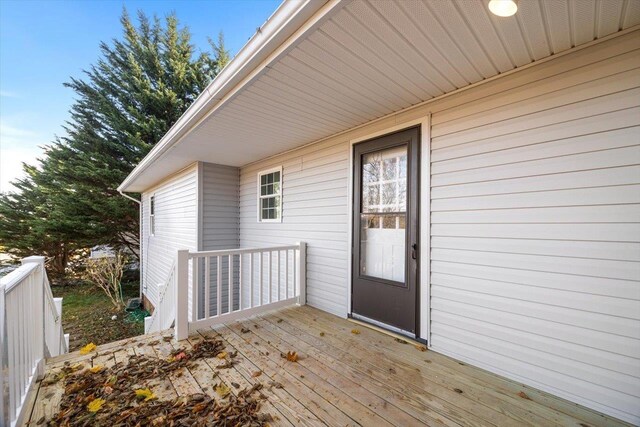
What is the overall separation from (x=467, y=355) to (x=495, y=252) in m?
0.98

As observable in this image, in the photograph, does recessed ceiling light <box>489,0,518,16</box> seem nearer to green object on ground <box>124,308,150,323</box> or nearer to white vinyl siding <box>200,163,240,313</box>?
white vinyl siding <box>200,163,240,313</box>

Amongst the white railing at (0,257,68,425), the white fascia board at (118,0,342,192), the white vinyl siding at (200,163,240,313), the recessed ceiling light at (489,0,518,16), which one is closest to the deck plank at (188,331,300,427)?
the white railing at (0,257,68,425)

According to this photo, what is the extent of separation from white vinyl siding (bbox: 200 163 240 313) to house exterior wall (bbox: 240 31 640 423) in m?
4.23

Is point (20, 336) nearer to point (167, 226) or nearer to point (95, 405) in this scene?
point (95, 405)

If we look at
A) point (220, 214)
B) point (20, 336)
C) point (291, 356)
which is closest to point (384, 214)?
point (291, 356)

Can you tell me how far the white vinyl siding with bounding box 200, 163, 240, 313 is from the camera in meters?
5.44

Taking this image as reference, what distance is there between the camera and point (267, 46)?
1.83 metres

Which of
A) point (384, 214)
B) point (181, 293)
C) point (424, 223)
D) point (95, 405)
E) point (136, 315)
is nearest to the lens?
point (95, 405)

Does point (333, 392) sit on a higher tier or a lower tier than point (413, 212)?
lower

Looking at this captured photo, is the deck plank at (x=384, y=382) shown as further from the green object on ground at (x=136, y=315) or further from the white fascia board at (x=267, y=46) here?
the green object on ground at (x=136, y=315)

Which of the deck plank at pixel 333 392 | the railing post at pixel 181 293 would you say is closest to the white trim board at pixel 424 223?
the deck plank at pixel 333 392

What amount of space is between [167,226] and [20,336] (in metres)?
6.05

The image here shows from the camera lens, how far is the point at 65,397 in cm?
191

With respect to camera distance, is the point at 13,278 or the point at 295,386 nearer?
the point at 13,278
